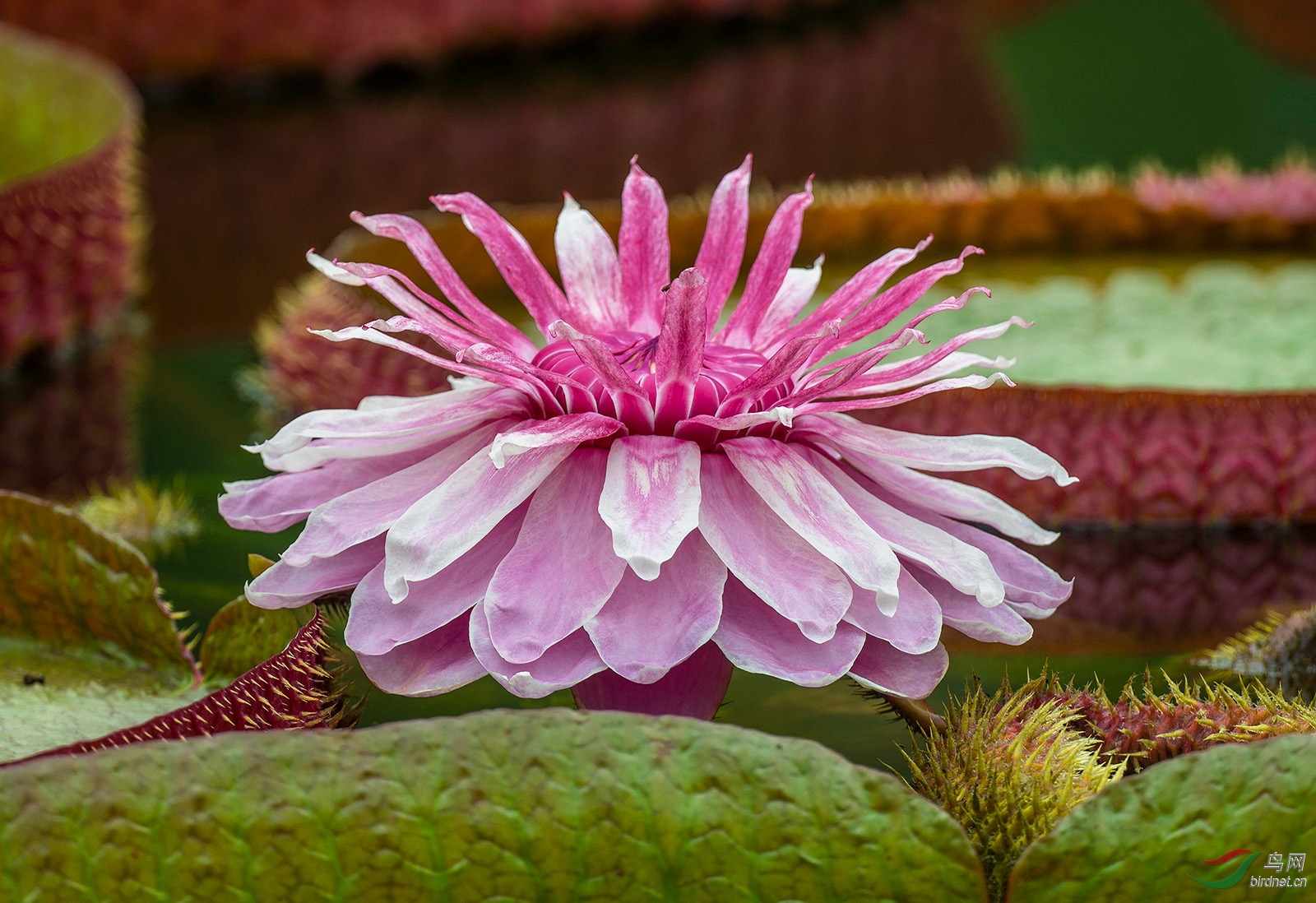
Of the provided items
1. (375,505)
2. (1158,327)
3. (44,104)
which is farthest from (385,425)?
(44,104)

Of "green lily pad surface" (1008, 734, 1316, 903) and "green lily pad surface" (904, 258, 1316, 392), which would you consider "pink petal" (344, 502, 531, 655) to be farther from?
"green lily pad surface" (904, 258, 1316, 392)

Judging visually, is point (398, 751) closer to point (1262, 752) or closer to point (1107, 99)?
point (1262, 752)

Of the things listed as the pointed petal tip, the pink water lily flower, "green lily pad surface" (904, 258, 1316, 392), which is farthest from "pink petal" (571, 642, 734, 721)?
"green lily pad surface" (904, 258, 1316, 392)

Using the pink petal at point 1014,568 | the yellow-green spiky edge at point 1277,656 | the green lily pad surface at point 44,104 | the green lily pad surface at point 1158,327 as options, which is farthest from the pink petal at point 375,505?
the green lily pad surface at point 44,104

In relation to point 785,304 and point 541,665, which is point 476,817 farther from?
point 785,304

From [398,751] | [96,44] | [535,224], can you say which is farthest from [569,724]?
[96,44]

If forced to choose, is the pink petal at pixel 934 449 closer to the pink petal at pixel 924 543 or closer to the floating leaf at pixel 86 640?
the pink petal at pixel 924 543
